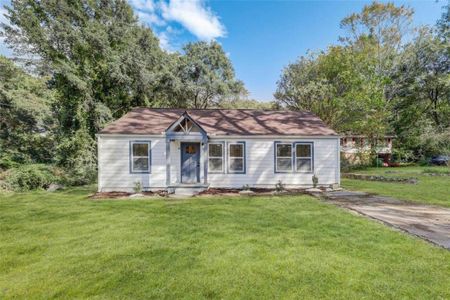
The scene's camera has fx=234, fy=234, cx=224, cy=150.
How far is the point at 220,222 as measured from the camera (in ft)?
20.3

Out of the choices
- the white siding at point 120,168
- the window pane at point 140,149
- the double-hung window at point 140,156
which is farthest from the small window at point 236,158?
the window pane at point 140,149

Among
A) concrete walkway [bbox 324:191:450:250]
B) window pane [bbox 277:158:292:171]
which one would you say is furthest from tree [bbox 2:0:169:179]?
concrete walkway [bbox 324:191:450:250]

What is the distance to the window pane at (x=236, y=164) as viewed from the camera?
11.7 m

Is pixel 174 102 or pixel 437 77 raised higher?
pixel 437 77

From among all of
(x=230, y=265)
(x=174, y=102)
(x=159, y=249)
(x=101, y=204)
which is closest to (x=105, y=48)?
(x=174, y=102)

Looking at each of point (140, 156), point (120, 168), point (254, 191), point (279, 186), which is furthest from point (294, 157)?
point (120, 168)

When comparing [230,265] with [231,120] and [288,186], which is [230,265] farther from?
[231,120]

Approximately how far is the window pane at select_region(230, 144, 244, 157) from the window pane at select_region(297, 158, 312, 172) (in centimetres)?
290

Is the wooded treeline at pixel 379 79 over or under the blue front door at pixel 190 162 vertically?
over

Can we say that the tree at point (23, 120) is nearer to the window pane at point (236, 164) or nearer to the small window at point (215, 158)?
the small window at point (215, 158)

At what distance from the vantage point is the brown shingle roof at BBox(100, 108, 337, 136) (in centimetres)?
1169

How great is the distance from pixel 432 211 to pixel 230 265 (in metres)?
6.93

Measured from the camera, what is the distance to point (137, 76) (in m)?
18.6

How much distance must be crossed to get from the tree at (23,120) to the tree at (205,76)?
10.4m
